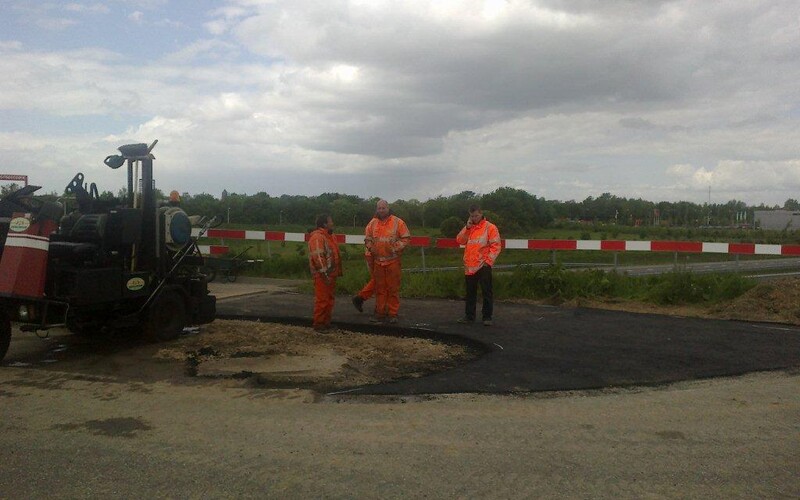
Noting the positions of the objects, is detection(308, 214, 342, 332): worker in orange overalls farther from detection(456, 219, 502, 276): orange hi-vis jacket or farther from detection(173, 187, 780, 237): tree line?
detection(173, 187, 780, 237): tree line

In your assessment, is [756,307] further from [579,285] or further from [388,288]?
[388,288]

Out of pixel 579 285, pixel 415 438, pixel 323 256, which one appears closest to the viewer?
pixel 415 438

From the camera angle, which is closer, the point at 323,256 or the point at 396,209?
the point at 323,256

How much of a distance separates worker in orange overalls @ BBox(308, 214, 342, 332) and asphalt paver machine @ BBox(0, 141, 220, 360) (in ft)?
5.04

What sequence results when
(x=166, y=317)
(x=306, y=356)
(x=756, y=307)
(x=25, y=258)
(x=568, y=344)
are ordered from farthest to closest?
(x=756, y=307) < (x=166, y=317) < (x=568, y=344) < (x=306, y=356) < (x=25, y=258)

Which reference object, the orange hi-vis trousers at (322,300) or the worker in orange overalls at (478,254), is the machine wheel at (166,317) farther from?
the worker in orange overalls at (478,254)

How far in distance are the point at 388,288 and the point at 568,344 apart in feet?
10.4

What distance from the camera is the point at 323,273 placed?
10328 mm

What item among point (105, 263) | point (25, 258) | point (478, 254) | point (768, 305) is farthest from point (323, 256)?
point (768, 305)

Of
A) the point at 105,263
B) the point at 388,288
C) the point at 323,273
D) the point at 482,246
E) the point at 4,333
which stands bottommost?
the point at 4,333

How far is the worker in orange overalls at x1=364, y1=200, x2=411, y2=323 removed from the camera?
36.6 feet

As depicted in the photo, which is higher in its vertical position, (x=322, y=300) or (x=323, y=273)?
(x=323, y=273)

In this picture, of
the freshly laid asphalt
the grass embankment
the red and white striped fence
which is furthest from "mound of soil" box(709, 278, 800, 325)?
the red and white striped fence

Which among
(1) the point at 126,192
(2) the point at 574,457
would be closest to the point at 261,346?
(1) the point at 126,192
